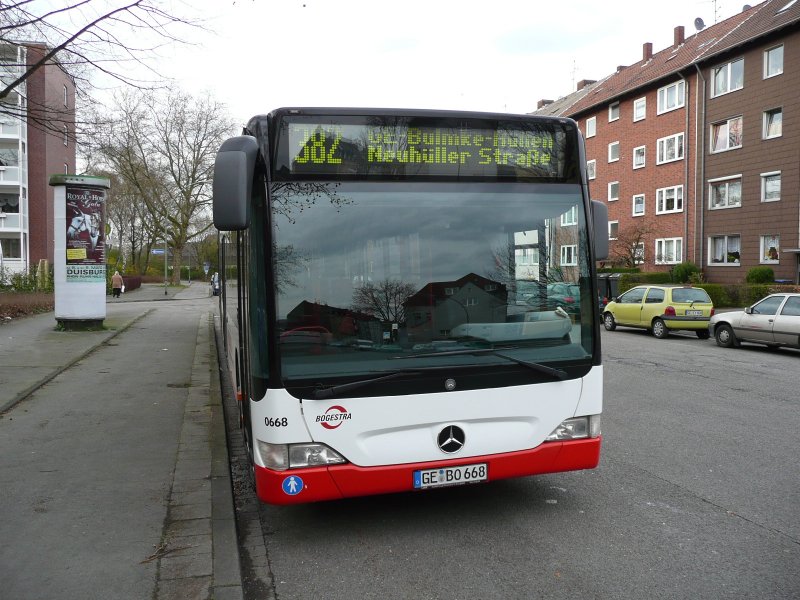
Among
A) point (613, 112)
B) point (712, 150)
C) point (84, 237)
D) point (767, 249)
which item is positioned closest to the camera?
point (84, 237)

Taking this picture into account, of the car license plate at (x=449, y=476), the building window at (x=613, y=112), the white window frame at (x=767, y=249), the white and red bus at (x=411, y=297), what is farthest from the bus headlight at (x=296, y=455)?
the building window at (x=613, y=112)

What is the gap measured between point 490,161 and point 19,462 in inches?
186

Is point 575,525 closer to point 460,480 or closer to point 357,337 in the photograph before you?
point 460,480

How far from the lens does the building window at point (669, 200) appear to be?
124 ft

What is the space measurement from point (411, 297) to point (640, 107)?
4064 centimetres

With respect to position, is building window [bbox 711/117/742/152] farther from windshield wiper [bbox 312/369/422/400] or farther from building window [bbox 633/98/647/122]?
windshield wiper [bbox 312/369/422/400]

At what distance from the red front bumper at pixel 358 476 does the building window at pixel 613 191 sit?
136 ft

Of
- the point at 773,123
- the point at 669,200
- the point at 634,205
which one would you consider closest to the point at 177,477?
the point at 773,123

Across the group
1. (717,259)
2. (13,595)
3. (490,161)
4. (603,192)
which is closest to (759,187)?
(717,259)

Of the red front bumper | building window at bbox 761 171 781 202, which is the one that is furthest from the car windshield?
the red front bumper

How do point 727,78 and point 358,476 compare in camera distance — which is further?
point 727,78

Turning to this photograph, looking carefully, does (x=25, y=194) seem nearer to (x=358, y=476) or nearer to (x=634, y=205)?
(x=634, y=205)

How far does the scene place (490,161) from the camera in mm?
4680

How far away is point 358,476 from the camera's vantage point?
4.32m
